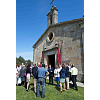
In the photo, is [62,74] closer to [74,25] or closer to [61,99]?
[61,99]

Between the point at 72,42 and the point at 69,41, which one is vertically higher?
the point at 69,41

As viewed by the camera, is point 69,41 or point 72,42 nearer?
point 72,42

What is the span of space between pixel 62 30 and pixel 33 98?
7893 millimetres

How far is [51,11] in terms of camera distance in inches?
473

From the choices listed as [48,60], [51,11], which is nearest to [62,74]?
[48,60]

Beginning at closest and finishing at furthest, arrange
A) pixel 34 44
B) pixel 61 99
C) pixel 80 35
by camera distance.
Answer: pixel 61 99
pixel 80 35
pixel 34 44

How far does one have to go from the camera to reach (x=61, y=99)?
153 inches

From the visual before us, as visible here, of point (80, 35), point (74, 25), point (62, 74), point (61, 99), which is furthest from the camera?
point (74, 25)
